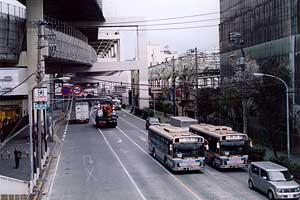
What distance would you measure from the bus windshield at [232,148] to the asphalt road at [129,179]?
1.24 metres

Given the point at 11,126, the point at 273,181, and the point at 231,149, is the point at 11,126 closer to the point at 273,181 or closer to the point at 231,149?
the point at 231,149

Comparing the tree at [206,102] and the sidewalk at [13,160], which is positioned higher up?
the tree at [206,102]

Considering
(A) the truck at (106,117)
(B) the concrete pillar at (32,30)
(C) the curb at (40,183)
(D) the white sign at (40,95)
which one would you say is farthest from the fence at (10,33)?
(D) the white sign at (40,95)

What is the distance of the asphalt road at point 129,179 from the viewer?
2430 centimetres

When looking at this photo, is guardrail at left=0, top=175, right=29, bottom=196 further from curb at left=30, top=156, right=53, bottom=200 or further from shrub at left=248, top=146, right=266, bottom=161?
shrub at left=248, top=146, right=266, bottom=161

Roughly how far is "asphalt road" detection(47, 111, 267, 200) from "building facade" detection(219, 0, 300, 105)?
546 inches

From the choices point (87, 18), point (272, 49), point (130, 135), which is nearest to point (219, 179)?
point (272, 49)

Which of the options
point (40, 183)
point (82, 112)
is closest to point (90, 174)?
point (40, 183)

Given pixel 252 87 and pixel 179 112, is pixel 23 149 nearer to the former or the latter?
pixel 252 87

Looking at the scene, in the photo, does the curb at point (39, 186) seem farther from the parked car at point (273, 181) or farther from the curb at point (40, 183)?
the parked car at point (273, 181)

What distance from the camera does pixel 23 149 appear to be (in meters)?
42.9

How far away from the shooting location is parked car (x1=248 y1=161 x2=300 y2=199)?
21828mm

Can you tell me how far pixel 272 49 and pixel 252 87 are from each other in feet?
27.4

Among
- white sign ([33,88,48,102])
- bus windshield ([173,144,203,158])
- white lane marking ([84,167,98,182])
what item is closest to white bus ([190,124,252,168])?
bus windshield ([173,144,203,158])
